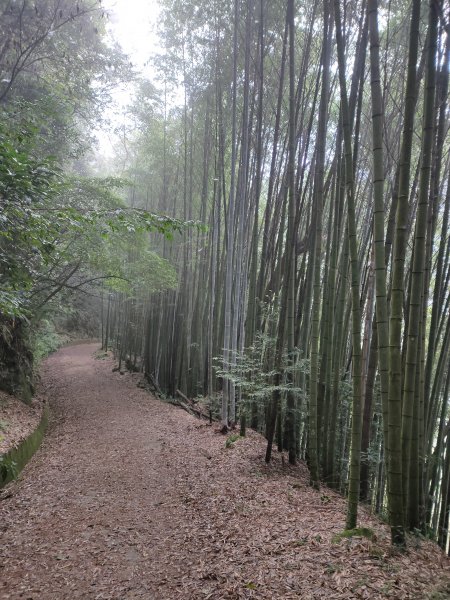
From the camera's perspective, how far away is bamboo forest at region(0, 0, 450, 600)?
2.33 meters

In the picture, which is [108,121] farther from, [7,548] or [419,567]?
[419,567]

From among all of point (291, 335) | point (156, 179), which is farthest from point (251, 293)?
point (156, 179)

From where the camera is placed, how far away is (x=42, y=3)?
6016 mm

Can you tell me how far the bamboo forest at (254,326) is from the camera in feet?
7.65

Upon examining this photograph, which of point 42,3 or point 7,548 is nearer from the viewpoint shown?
point 7,548

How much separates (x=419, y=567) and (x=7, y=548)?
277cm

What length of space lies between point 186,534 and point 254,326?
312cm

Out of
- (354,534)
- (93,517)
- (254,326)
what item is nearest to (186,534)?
(93,517)

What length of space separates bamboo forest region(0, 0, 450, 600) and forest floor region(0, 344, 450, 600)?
0.02 metres

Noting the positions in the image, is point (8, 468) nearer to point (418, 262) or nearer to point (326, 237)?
point (418, 262)

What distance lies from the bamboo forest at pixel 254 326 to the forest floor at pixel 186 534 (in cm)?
2

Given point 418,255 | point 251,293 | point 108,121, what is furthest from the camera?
point 108,121

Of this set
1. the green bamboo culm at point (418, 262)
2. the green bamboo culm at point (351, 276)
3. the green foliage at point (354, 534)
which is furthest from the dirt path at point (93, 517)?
the green bamboo culm at point (418, 262)

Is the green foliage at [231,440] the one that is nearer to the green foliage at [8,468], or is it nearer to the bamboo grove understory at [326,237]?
the bamboo grove understory at [326,237]
